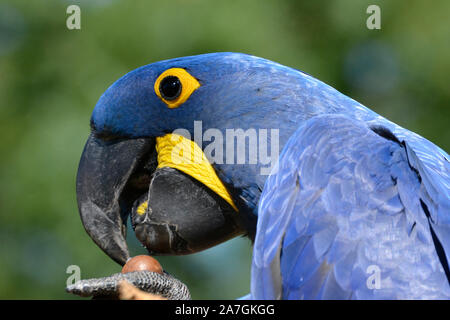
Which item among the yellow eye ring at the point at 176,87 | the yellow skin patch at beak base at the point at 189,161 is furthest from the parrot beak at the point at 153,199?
the yellow eye ring at the point at 176,87

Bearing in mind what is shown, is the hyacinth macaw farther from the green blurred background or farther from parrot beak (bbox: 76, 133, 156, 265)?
the green blurred background

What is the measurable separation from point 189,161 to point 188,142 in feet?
0.20

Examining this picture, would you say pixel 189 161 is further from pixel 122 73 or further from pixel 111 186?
pixel 122 73

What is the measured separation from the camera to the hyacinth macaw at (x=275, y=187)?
122cm

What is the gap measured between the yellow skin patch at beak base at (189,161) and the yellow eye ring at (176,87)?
11 centimetres

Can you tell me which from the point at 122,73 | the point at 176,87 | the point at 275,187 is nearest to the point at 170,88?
the point at 176,87

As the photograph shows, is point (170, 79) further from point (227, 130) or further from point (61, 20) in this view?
point (61, 20)

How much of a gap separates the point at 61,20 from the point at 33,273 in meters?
2.25

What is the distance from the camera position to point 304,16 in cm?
560

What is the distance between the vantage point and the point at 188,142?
66.8 inches

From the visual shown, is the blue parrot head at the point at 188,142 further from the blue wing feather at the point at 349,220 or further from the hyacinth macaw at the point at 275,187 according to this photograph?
the blue wing feather at the point at 349,220

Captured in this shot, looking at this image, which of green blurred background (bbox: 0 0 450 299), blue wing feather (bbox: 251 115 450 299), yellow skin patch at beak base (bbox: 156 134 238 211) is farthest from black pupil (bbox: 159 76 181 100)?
green blurred background (bbox: 0 0 450 299)
